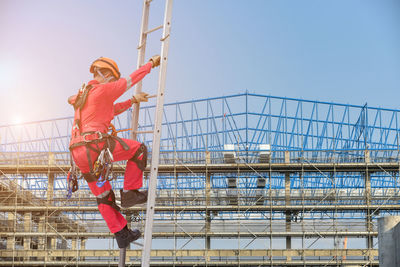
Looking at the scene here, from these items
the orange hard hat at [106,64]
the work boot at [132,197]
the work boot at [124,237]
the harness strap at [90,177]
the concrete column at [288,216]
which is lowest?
the work boot at [124,237]

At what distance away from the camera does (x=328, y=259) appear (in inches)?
1188

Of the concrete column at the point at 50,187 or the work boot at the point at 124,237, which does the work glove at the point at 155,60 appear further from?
the concrete column at the point at 50,187

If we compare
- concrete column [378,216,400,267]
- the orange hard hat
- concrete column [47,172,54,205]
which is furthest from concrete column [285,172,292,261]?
the orange hard hat

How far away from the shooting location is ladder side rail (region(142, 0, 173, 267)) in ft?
15.5

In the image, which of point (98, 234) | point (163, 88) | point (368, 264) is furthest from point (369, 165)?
point (163, 88)

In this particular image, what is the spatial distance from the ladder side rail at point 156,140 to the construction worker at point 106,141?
0.34 feet

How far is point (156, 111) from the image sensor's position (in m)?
4.99

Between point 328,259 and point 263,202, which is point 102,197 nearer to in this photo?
point 328,259

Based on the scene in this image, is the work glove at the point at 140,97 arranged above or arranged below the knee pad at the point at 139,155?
above

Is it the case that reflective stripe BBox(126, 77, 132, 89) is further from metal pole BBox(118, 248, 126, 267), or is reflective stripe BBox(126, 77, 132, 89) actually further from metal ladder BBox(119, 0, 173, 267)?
metal pole BBox(118, 248, 126, 267)

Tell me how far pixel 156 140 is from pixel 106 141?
1.38 feet

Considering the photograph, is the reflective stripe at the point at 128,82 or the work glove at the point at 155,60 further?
the work glove at the point at 155,60

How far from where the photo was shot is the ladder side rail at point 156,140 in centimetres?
472

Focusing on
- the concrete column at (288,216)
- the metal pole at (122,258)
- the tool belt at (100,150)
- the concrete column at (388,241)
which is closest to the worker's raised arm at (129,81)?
the tool belt at (100,150)
